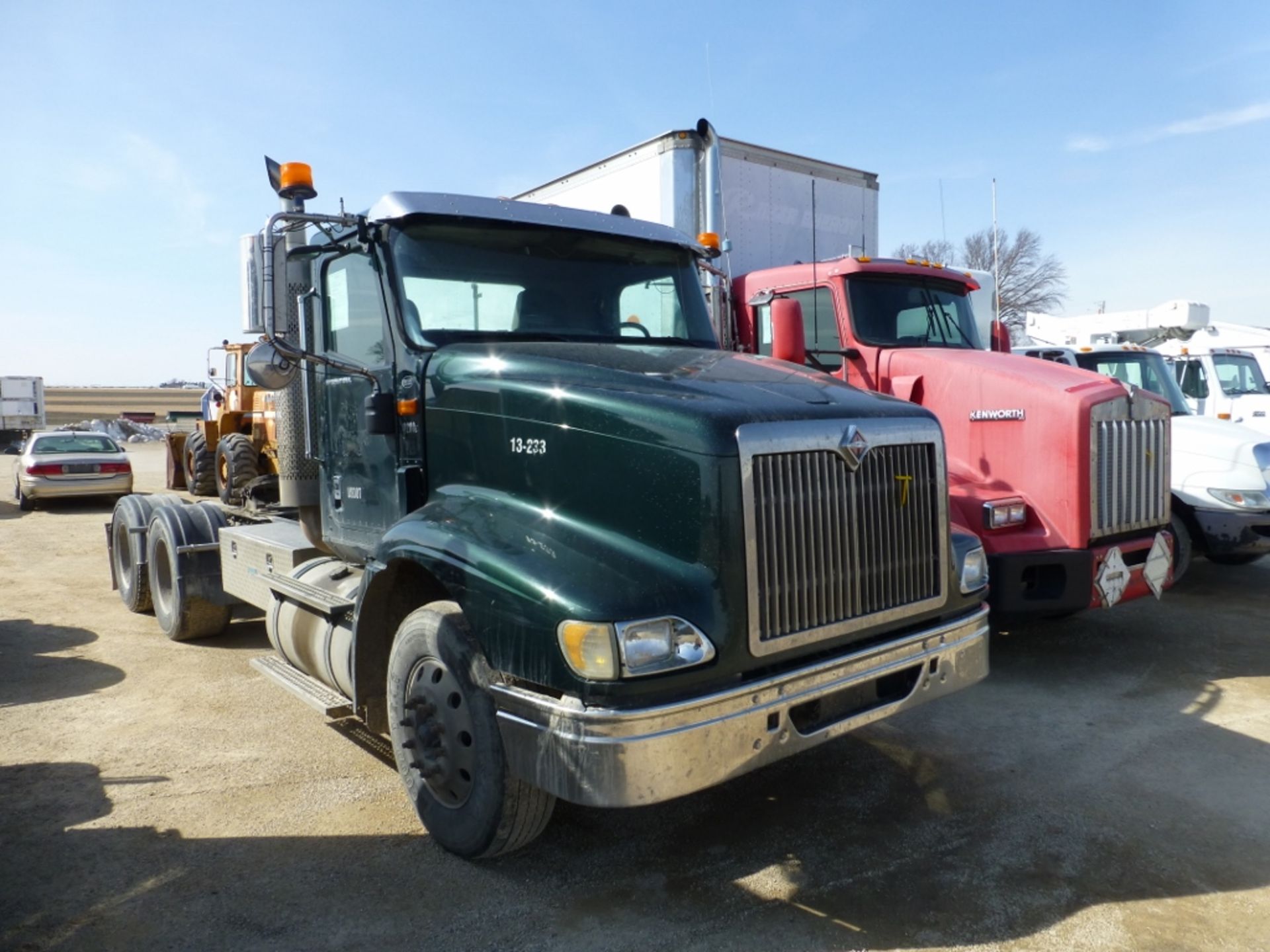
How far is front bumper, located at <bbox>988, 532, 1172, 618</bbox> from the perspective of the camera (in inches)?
226

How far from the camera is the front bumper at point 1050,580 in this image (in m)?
5.74

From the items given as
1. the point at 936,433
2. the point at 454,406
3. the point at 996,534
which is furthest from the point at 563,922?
the point at 996,534

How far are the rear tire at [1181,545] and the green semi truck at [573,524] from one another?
3.97m

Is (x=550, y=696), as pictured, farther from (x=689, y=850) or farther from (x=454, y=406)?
(x=454, y=406)

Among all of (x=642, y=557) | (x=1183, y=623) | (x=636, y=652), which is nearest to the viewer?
(x=636, y=652)

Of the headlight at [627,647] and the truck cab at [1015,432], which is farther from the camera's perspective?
the truck cab at [1015,432]

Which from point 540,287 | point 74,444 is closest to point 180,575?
point 540,287

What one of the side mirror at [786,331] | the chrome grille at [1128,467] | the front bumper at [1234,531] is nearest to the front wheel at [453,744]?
the side mirror at [786,331]

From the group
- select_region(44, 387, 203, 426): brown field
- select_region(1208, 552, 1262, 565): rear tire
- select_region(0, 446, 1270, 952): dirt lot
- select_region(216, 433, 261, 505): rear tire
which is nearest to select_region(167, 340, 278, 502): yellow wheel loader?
select_region(216, 433, 261, 505): rear tire

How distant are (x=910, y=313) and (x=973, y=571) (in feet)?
11.2

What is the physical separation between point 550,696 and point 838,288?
15.2ft

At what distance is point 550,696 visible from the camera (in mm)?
3186

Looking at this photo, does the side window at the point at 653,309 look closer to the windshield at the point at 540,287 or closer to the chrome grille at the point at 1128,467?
the windshield at the point at 540,287

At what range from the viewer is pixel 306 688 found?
4711 millimetres
